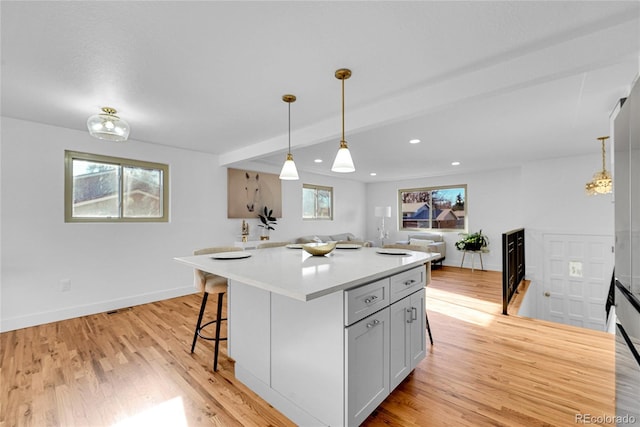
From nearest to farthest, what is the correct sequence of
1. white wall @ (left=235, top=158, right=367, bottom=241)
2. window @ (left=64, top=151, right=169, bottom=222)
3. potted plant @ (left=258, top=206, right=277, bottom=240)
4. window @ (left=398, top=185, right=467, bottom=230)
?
window @ (left=64, top=151, right=169, bottom=222) → potted plant @ (left=258, top=206, right=277, bottom=240) → white wall @ (left=235, top=158, right=367, bottom=241) → window @ (left=398, top=185, right=467, bottom=230)

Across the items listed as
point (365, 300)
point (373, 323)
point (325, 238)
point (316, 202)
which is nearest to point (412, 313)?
point (373, 323)

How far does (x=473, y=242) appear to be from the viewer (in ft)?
19.9

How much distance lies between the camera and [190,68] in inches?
78.9

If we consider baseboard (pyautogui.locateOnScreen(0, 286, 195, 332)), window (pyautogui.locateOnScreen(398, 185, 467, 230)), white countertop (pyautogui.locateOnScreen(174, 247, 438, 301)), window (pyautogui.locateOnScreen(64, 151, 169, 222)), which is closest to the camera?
white countertop (pyautogui.locateOnScreen(174, 247, 438, 301))

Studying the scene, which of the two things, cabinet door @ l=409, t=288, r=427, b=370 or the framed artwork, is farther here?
the framed artwork

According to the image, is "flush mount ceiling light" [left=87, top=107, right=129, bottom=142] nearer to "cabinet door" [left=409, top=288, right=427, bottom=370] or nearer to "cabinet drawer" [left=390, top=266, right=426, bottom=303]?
"cabinet drawer" [left=390, top=266, right=426, bottom=303]

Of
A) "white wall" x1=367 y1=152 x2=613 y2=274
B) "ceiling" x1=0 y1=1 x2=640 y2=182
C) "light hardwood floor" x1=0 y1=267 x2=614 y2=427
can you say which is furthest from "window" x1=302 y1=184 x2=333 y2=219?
"light hardwood floor" x1=0 y1=267 x2=614 y2=427

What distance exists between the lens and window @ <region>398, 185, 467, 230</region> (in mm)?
6785

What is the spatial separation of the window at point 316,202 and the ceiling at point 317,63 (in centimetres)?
326

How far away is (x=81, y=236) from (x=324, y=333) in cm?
359

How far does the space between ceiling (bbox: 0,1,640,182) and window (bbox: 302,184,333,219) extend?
128 inches

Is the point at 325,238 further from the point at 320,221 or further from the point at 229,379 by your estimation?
the point at 229,379

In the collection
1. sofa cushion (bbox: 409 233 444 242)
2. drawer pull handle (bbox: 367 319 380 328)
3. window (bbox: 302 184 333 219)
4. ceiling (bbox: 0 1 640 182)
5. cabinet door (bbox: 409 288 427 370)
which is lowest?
cabinet door (bbox: 409 288 427 370)

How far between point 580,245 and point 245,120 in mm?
5982
